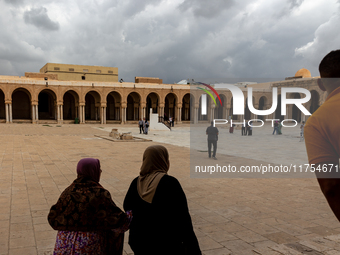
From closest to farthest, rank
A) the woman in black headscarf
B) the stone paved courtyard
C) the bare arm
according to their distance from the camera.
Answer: the bare arm → the woman in black headscarf → the stone paved courtyard

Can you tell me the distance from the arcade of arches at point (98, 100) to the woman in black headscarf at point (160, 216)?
28270 millimetres

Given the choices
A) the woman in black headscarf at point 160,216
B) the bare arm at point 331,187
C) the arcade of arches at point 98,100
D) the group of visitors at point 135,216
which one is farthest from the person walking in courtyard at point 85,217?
the arcade of arches at point 98,100

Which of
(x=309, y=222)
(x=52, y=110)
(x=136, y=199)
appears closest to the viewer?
(x=136, y=199)

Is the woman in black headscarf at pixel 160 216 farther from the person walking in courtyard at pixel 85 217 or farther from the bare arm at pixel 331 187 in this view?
the bare arm at pixel 331 187

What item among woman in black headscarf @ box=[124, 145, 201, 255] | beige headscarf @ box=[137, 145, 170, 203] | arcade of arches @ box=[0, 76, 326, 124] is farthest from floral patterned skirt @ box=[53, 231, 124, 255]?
arcade of arches @ box=[0, 76, 326, 124]

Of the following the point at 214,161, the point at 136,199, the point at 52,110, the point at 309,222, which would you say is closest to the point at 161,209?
the point at 136,199

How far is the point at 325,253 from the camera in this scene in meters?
3.05

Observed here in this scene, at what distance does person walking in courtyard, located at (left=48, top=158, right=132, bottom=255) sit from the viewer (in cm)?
196

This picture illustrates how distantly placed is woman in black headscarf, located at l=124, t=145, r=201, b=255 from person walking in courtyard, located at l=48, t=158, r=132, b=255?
0.17m

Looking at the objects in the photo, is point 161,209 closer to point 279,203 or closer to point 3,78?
point 279,203

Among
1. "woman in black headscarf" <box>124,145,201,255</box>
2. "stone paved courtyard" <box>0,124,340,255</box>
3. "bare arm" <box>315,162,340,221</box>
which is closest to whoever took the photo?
"bare arm" <box>315,162,340,221</box>

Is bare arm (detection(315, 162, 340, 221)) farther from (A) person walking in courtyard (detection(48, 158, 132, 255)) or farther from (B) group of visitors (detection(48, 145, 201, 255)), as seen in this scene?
(A) person walking in courtyard (detection(48, 158, 132, 255))

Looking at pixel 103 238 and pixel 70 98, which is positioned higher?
pixel 70 98

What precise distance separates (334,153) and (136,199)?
1.30 m
